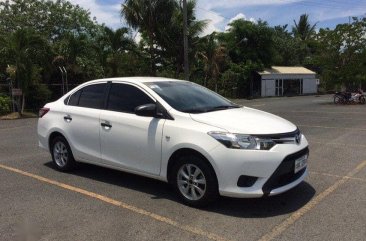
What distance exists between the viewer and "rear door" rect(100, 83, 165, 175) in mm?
5780

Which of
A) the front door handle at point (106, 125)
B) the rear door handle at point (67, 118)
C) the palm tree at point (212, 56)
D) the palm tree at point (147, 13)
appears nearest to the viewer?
the front door handle at point (106, 125)

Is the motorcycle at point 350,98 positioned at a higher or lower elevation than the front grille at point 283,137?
lower

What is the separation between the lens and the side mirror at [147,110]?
18.9ft

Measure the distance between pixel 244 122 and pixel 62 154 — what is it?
3.47m

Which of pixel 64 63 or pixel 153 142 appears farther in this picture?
pixel 64 63

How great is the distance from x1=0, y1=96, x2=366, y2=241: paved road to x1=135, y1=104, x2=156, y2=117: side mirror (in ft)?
3.68

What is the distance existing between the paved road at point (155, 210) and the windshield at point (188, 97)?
124 cm

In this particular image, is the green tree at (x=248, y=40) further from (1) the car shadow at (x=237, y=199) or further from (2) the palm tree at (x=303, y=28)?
(1) the car shadow at (x=237, y=199)

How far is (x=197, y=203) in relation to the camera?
17.6 feet

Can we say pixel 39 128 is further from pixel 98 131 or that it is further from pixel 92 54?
pixel 92 54

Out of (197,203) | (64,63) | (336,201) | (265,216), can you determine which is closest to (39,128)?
(197,203)

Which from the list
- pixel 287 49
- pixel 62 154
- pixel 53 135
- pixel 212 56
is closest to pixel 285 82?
pixel 287 49

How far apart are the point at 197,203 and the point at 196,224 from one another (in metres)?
0.51

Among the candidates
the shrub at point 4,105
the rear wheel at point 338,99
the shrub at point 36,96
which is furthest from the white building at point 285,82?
the shrub at point 4,105
